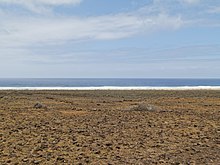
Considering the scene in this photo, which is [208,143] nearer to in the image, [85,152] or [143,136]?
[143,136]

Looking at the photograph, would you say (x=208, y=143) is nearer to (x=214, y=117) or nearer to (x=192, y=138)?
(x=192, y=138)

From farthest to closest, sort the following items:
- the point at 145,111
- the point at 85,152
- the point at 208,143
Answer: the point at 145,111 → the point at 208,143 → the point at 85,152

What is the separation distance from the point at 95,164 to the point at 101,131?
4.26 m

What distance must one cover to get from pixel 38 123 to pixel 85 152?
5.52 metres

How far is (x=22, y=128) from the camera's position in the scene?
1373 cm

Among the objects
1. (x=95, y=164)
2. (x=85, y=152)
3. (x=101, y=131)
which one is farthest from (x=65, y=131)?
(x=95, y=164)

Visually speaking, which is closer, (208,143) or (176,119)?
(208,143)

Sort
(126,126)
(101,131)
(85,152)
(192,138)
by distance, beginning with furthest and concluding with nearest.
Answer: (126,126), (101,131), (192,138), (85,152)

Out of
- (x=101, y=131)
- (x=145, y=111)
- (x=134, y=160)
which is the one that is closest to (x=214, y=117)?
(x=145, y=111)

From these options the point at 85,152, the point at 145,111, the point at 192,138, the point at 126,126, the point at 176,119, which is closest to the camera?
the point at 85,152

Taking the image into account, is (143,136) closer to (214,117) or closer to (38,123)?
(38,123)

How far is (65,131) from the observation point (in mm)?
13156

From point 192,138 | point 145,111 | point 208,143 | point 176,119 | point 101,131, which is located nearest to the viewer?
point 208,143

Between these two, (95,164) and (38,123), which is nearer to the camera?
Result: (95,164)
